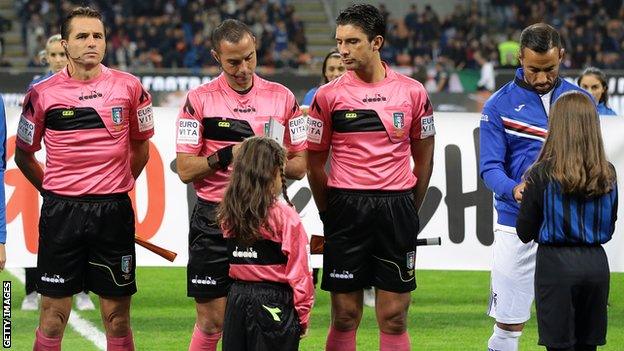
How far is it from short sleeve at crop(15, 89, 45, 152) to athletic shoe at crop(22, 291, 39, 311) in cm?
367

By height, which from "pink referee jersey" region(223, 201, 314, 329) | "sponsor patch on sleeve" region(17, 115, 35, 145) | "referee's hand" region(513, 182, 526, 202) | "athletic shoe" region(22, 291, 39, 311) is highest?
"referee's hand" region(513, 182, 526, 202)

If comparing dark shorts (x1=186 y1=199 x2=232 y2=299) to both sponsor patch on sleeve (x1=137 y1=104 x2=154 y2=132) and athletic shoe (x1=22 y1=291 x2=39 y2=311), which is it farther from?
athletic shoe (x1=22 y1=291 x2=39 y2=311)

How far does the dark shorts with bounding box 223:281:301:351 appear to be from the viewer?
5.89 meters

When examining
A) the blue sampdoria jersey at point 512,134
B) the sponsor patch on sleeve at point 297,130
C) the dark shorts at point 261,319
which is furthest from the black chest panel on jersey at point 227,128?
the blue sampdoria jersey at point 512,134

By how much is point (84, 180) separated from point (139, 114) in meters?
0.50

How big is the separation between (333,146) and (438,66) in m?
22.2

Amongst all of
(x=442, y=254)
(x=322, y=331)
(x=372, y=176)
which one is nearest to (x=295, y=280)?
(x=372, y=176)

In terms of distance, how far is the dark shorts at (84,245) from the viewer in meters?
6.74

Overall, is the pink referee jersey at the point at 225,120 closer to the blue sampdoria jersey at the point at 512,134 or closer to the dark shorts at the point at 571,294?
the blue sampdoria jersey at the point at 512,134

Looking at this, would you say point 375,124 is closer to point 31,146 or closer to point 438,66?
point 31,146

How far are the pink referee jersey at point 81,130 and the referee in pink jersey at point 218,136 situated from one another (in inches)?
14.3

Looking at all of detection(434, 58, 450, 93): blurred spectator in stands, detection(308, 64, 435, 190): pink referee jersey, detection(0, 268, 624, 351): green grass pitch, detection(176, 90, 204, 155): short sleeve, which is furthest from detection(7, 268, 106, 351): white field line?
detection(434, 58, 450, 93): blurred spectator in stands

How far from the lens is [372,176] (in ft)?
22.1

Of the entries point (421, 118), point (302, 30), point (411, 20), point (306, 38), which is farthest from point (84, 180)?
point (306, 38)
